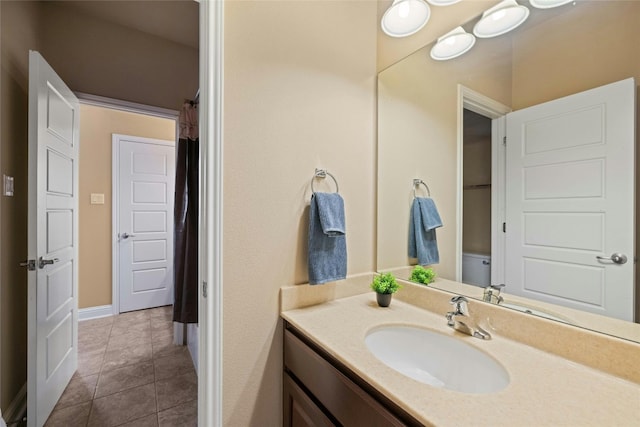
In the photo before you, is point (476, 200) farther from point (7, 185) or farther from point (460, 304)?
point (7, 185)

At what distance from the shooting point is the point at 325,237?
1192 mm

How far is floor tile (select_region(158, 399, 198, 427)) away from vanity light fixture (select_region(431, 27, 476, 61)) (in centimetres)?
232

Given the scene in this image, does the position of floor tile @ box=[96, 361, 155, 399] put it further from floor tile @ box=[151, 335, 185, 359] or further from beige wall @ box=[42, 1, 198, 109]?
beige wall @ box=[42, 1, 198, 109]

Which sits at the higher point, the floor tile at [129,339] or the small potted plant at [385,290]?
the small potted plant at [385,290]

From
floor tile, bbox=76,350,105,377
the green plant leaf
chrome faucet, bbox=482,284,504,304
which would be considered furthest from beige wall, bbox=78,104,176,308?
chrome faucet, bbox=482,284,504,304

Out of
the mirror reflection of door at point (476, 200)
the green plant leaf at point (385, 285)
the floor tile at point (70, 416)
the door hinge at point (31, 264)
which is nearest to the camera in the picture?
the mirror reflection of door at point (476, 200)

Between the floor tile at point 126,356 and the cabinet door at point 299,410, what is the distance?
5.50 ft

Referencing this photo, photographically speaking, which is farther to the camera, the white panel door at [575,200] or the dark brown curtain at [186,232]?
the dark brown curtain at [186,232]

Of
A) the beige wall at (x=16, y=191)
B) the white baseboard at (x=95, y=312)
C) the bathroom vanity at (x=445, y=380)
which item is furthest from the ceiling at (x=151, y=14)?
the white baseboard at (x=95, y=312)

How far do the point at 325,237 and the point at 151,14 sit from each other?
220 centimetres

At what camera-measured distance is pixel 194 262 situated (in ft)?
6.56

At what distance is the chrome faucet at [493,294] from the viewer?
3.29 ft

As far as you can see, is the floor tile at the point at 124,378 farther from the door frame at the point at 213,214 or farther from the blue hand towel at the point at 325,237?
the blue hand towel at the point at 325,237

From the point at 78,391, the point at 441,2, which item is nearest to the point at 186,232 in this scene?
the point at 78,391
